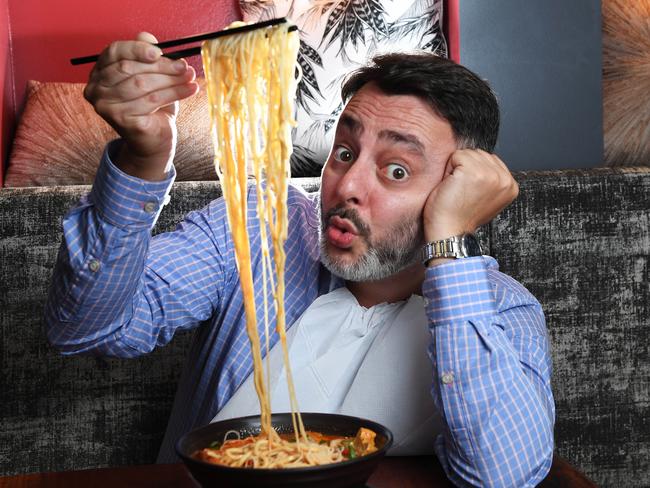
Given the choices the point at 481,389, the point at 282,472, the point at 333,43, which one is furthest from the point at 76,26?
the point at 282,472

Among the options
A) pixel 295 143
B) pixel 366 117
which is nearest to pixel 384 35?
pixel 295 143

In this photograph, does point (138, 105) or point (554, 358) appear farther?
point (554, 358)

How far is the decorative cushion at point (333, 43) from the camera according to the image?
2561 mm

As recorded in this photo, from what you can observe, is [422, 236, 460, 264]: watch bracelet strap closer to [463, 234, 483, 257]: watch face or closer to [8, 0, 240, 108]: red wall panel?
[463, 234, 483, 257]: watch face

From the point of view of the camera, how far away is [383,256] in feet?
5.08

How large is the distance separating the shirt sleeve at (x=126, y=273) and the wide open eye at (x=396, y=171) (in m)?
0.40

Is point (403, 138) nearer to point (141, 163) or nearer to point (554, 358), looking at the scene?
point (141, 163)

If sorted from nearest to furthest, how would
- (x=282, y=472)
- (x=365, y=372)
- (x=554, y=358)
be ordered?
(x=282, y=472)
(x=365, y=372)
(x=554, y=358)

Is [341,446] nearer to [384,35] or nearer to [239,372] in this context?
[239,372]

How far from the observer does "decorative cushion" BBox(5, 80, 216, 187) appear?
2.41 metres

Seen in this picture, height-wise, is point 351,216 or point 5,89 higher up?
point 5,89

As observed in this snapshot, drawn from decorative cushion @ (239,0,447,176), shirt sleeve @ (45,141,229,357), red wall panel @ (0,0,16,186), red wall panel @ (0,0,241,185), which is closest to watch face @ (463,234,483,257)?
shirt sleeve @ (45,141,229,357)

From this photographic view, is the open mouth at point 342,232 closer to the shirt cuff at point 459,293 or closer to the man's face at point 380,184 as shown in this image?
the man's face at point 380,184

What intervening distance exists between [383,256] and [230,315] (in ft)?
1.23
